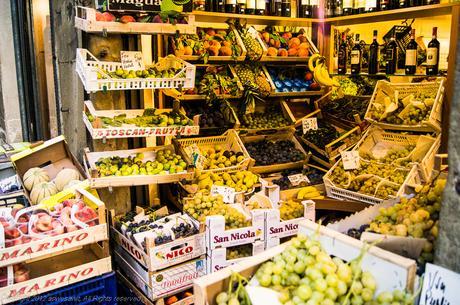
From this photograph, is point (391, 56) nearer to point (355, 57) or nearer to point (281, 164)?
point (355, 57)

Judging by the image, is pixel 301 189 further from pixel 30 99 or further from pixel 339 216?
pixel 30 99

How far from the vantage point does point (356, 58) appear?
5574mm

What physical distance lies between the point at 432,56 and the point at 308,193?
6.23 feet

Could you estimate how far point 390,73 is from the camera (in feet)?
17.1

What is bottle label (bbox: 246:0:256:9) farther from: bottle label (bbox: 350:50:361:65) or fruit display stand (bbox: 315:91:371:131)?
fruit display stand (bbox: 315:91:371:131)

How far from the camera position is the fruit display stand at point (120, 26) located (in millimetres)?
3420

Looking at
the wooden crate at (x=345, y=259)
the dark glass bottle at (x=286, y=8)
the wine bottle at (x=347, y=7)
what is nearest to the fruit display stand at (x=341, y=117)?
the wine bottle at (x=347, y=7)

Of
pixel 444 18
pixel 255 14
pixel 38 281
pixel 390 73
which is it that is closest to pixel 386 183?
pixel 390 73

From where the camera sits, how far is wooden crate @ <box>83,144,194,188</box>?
361 centimetres

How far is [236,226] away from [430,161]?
7.11 ft

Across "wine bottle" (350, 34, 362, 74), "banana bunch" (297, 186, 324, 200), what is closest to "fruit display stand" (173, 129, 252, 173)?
"banana bunch" (297, 186, 324, 200)

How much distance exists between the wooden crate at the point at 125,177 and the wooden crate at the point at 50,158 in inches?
11.0

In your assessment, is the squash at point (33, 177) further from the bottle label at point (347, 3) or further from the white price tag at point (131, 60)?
the bottle label at point (347, 3)

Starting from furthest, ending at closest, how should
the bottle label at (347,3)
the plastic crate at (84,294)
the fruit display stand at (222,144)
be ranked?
1. the bottle label at (347,3)
2. the fruit display stand at (222,144)
3. the plastic crate at (84,294)
